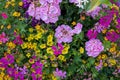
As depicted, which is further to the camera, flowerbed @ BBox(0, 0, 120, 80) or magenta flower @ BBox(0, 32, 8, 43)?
magenta flower @ BBox(0, 32, 8, 43)

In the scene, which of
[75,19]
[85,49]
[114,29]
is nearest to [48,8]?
[75,19]

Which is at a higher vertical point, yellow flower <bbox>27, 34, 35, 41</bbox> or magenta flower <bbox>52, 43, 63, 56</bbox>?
yellow flower <bbox>27, 34, 35, 41</bbox>

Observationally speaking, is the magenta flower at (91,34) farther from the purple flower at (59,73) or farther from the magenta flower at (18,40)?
the magenta flower at (18,40)

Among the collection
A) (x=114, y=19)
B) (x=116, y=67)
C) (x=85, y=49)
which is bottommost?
(x=116, y=67)

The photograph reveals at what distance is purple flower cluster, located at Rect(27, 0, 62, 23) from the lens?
2.56 m

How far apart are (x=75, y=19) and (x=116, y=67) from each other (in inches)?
20.7

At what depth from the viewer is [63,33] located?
2635 mm

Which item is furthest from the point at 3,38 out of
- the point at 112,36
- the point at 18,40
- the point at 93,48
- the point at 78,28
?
the point at 112,36

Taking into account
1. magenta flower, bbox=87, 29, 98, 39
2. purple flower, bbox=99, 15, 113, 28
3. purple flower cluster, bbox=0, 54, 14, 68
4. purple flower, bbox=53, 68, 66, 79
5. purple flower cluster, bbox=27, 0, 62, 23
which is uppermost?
purple flower cluster, bbox=27, 0, 62, 23

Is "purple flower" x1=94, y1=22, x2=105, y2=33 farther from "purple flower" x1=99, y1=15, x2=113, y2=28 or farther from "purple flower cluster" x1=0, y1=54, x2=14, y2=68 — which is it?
"purple flower cluster" x1=0, y1=54, x2=14, y2=68

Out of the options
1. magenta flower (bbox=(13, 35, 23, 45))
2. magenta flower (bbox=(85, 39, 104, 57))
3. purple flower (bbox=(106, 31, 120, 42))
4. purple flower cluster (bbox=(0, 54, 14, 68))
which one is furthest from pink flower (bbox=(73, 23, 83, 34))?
purple flower cluster (bbox=(0, 54, 14, 68))

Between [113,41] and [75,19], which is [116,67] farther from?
[75,19]

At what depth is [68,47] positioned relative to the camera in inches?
102

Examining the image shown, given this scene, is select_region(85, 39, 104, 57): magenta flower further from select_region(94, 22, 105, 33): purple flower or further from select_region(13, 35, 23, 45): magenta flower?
select_region(13, 35, 23, 45): magenta flower
